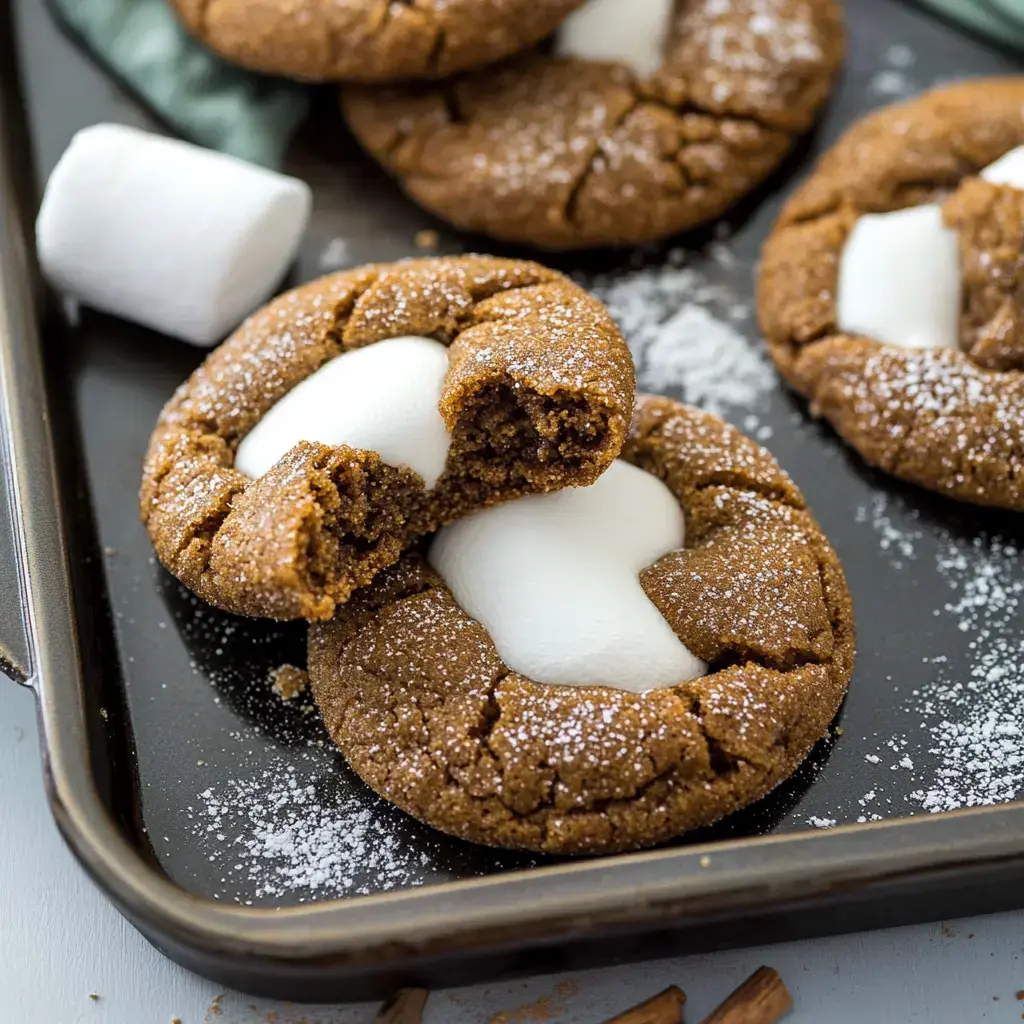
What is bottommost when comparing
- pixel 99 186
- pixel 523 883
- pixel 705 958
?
pixel 705 958

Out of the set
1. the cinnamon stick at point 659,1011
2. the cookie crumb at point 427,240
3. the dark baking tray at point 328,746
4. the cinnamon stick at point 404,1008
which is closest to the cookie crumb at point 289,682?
the dark baking tray at point 328,746

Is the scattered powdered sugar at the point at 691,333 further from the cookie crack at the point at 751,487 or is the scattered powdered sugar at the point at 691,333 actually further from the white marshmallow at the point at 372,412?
the white marshmallow at the point at 372,412

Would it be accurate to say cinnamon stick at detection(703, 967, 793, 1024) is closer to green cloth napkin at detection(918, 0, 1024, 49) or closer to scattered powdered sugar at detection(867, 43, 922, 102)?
scattered powdered sugar at detection(867, 43, 922, 102)

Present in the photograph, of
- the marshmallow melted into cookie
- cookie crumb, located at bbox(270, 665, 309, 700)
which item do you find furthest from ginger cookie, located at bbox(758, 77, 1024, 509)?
cookie crumb, located at bbox(270, 665, 309, 700)

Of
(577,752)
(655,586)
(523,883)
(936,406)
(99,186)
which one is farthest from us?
(99,186)

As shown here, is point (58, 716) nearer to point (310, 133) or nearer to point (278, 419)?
point (278, 419)

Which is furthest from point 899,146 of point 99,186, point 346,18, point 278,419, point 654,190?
point 99,186
